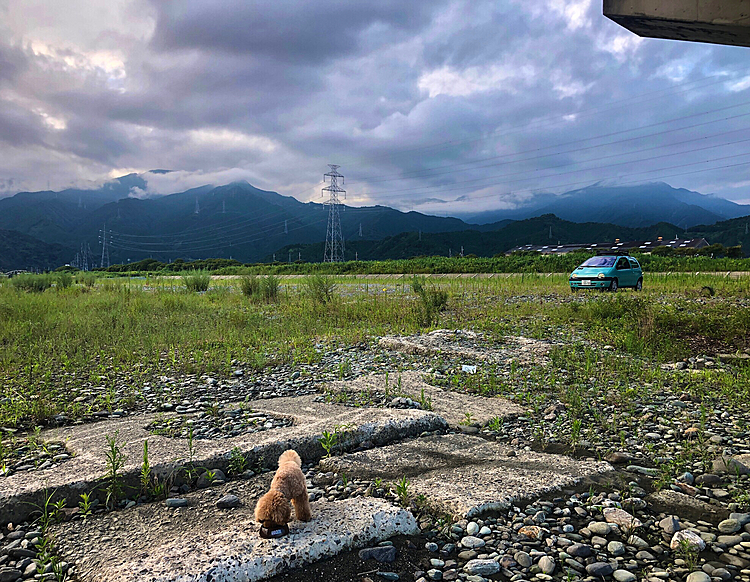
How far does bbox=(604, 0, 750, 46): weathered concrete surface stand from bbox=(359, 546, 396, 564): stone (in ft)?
23.1

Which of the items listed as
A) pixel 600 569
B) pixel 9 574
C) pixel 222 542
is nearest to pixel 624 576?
pixel 600 569

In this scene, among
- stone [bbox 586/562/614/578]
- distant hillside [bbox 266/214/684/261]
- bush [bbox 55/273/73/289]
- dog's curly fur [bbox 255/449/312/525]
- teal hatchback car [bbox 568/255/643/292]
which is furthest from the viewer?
distant hillside [bbox 266/214/684/261]

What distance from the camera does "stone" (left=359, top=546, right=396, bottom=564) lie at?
231 centimetres

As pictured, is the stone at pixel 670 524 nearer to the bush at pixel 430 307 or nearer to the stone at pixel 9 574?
the stone at pixel 9 574

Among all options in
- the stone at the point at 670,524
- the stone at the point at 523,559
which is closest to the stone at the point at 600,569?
the stone at the point at 523,559

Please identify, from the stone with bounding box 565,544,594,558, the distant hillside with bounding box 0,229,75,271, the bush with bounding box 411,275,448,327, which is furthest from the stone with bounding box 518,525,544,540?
the distant hillside with bounding box 0,229,75,271

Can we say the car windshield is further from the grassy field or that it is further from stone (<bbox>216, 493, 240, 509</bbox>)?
stone (<bbox>216, 493, 240, 509</bbox>)

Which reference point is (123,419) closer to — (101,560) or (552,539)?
(101,560)

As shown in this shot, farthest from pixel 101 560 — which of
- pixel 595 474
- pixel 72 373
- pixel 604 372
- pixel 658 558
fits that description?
pixel 604 372

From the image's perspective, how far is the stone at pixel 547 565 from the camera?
7.25ft

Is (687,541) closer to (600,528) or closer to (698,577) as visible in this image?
(698,577)

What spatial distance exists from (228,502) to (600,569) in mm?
2046

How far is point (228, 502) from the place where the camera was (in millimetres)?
2783

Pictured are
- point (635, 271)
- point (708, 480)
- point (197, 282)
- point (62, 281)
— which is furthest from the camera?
point (62, 281)
